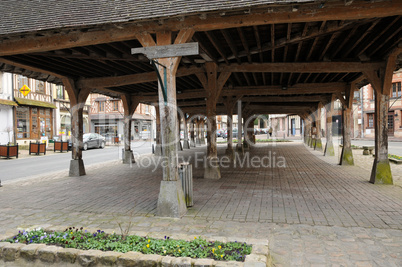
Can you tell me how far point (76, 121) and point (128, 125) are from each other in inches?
145

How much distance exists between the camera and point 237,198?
6.18m

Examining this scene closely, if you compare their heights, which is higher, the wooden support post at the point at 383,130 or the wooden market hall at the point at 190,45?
the wooden market hall at the point at 190,45

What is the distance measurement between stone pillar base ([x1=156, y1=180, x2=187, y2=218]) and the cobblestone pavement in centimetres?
14

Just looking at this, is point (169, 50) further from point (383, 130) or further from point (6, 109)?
point (6, 109)

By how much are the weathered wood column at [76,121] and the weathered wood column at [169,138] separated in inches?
218

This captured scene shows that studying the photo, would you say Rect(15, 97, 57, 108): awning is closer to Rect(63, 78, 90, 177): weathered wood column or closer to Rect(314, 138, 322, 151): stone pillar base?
Rect(63, 78, 90, 177): weathered wood column

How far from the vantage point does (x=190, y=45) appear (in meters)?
4.85

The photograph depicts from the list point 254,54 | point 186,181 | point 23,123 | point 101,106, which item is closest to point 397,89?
point 254,54

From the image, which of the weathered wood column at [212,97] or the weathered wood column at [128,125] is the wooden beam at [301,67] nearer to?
the weathered wood column at [212,97]

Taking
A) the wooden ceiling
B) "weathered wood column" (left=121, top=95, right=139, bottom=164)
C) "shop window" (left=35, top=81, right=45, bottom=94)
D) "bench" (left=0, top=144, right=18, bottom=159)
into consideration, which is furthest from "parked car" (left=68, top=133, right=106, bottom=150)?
the wooden ceiling

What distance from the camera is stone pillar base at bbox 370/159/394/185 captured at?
292 inches

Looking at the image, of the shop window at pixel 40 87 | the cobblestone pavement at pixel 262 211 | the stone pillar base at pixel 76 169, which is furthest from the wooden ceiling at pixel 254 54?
the shop window at pixel 40 87

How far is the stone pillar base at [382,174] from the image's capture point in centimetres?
741

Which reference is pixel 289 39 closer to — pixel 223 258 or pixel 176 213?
pixel 176 213
